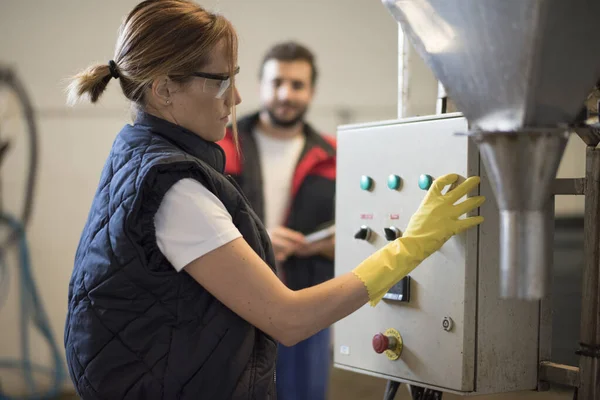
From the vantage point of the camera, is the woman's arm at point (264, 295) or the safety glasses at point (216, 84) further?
the safety glasses at point (216, 84)

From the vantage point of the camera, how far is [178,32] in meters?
1.22

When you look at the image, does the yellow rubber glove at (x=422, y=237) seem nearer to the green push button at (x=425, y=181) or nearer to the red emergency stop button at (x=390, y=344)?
the green push button at (x=425, y=181)

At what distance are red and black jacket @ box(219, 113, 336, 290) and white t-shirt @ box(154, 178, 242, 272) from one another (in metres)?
1.38

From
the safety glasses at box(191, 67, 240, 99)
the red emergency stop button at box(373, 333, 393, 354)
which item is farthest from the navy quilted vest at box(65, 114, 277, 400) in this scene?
the red emergency stop button at box(373, 333, 393, 354)

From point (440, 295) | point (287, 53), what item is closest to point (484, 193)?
point (440, 295)

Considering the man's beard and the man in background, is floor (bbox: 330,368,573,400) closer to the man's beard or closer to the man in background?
the man in background

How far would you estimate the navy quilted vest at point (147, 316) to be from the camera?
1.14 meters

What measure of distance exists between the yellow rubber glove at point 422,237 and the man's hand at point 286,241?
3.91ft

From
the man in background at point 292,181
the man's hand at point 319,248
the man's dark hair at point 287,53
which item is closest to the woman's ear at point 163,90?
the man in background at point 292,181

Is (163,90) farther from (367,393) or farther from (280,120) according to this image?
(367,393)

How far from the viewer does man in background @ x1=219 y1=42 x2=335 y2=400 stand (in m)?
2.50

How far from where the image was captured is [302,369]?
2494 millimetres

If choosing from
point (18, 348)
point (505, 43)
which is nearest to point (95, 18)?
point (18, 348)

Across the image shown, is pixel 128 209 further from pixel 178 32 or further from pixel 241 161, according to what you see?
pixel 241 161
